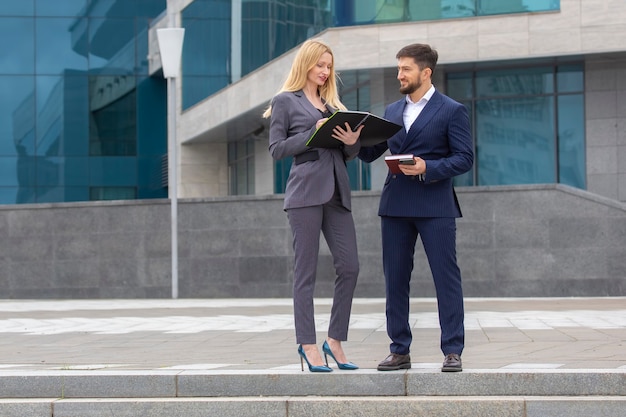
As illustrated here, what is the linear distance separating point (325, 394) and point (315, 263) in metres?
0.78

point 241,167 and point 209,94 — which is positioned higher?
point 209,94

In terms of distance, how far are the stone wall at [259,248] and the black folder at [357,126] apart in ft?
37.2

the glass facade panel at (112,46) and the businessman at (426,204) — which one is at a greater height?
the glass facade panel at (112,46)

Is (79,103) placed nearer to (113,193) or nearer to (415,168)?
(113,193)

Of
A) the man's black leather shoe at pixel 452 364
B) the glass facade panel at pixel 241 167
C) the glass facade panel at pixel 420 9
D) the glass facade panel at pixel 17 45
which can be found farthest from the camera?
the glass facade panel at pixel 17 45

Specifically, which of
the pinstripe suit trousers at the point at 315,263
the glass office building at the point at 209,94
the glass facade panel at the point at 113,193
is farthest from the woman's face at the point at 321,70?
the glass facade panel at the point at 113,193

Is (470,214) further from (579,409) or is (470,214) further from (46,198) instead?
(46,198)

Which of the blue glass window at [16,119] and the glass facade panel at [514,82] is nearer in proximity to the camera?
the glass facade panel at [514,82]

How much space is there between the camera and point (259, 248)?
19.4 meters

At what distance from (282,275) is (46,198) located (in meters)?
19.6

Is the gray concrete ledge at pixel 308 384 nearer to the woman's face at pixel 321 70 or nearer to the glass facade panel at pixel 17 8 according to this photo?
the woman's face at pixel 321 70

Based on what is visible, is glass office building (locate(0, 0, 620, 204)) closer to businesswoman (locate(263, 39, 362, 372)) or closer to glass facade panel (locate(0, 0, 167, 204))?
glass facade panel (locate(0, 0, 167, 204))

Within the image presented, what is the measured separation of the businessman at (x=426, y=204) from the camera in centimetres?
679

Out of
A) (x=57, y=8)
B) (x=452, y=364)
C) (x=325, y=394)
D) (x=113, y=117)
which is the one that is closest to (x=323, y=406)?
(x=325, y=394)
